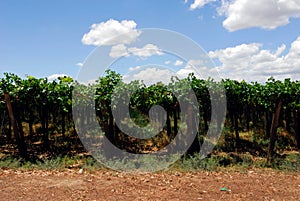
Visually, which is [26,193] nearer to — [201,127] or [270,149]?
[270,149]

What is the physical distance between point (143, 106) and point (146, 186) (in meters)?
5.52

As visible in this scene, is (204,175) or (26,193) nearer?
(26,193)

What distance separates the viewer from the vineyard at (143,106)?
35.3ft

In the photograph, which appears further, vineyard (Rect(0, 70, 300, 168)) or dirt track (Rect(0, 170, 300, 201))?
vineyard (Rect(0, 70, 300, 168))

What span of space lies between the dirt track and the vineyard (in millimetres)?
2119

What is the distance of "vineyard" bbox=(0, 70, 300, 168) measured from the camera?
35.3 ft

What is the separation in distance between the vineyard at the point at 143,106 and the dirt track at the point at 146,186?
2119 millimetres

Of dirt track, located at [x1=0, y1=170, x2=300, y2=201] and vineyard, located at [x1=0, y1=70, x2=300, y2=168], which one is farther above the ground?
vineyard, located at [x1=0, y1=70, x2=300, y2=168]

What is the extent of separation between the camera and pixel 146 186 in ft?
22.4

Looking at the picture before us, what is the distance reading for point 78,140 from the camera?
13.4m

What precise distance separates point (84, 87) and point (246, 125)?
9.51 metres

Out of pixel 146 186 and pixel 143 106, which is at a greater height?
pixel 143 106

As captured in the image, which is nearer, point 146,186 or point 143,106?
point 146,186

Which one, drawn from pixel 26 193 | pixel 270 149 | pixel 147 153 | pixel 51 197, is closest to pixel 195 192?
pixel 51 197
